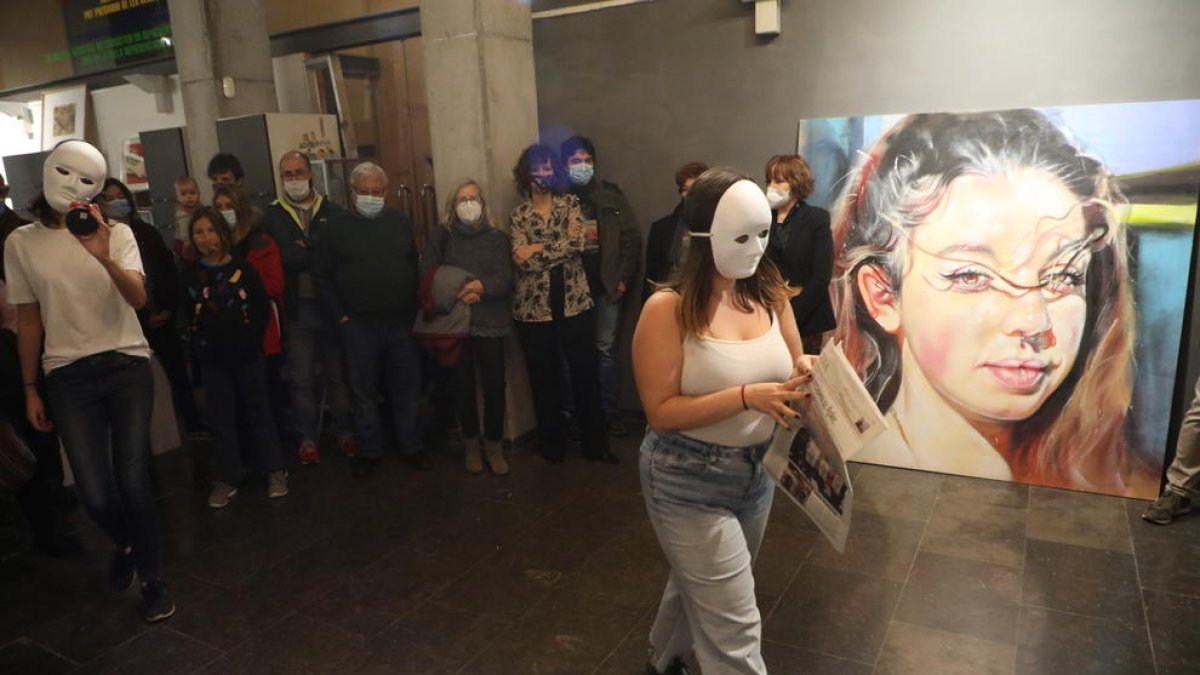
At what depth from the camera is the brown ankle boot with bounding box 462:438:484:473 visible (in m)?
4.54

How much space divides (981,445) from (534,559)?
239cm

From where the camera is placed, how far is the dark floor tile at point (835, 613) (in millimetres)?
2846

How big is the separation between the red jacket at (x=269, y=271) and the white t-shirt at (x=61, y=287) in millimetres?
1293

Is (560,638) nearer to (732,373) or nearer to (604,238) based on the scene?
(732,373)

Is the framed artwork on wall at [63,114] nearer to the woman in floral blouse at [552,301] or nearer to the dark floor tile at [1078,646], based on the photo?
the woman in floral blouse at [552,301]

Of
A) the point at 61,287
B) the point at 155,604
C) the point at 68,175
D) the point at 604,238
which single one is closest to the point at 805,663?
the point at 155,604

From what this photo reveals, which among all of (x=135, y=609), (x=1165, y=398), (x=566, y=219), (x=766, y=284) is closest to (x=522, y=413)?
(x=566, y=219)

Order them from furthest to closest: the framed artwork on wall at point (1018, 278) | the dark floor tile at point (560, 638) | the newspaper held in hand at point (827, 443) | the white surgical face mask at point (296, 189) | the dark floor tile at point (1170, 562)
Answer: the white surgical face mask at point (296, 189) < the framed artwork on wall at point (1018, 278) < the dark floor tile at point (1170, 562) < the dark floor tile at point (560, 638) < the newspaper held in hand at point (827, 443)

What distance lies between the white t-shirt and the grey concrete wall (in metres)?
2.92

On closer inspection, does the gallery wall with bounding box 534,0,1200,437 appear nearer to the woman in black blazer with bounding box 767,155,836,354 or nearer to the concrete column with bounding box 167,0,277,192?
the woman in black blazer with bounding box 767,155,836,354

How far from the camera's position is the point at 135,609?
10.7 ft

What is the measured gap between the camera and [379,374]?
180 inches

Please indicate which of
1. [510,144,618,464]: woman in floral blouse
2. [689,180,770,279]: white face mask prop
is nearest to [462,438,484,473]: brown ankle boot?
[510,144,618,464]: woman in floral blouse

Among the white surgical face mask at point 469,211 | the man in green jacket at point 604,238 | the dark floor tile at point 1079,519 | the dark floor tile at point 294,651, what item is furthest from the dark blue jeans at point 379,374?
the dark floor tile at point 1079,519
